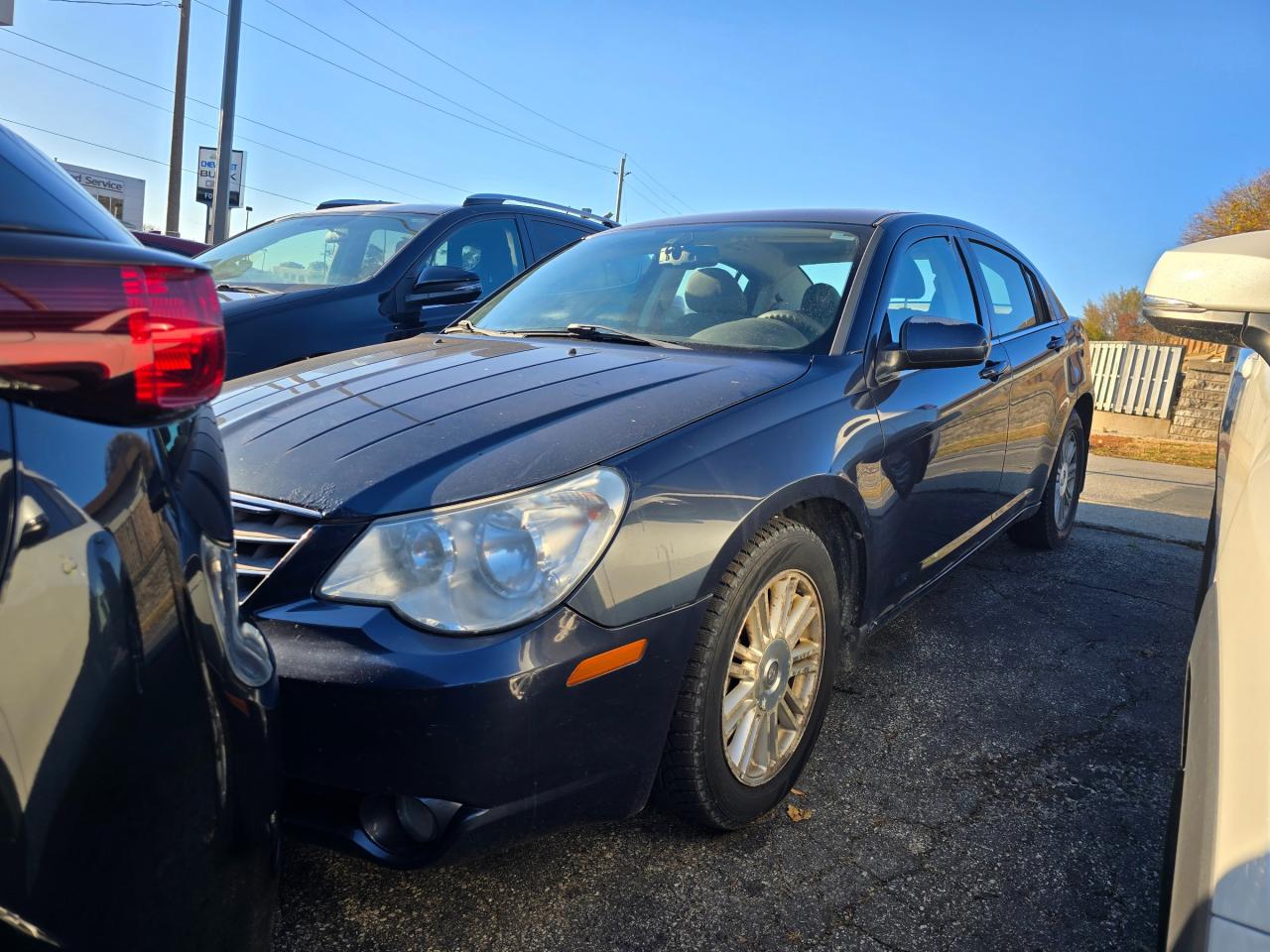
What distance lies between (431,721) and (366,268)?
3.84 m

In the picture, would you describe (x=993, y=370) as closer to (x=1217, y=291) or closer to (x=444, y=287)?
(x=1217, y=291)

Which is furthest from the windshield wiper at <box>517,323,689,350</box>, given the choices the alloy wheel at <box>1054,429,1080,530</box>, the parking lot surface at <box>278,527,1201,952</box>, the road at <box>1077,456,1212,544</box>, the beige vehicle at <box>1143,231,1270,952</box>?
the road at <box>1077,456,1212,544</box>

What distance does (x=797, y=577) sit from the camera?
7.63 feet

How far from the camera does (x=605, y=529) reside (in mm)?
1822

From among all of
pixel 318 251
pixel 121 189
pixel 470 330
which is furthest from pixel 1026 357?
pixel 121 189

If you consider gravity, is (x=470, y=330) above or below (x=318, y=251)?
below

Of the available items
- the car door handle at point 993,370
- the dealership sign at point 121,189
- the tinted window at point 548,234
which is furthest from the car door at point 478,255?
the dealership sign at point 121,189

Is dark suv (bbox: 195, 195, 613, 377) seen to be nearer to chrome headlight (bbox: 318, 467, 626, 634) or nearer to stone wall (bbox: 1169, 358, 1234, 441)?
chrome headlight (bbox: 318, 467, 626, 634)

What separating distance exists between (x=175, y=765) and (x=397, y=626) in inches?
26.4

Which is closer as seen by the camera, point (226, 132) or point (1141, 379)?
point (226, 132)

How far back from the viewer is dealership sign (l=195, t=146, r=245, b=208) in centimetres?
1381

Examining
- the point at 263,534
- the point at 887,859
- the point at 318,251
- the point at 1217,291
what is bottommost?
the point at 887,859

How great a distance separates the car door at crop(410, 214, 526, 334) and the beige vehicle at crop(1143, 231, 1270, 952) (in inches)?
149

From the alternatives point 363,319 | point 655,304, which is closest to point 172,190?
point 363,319
